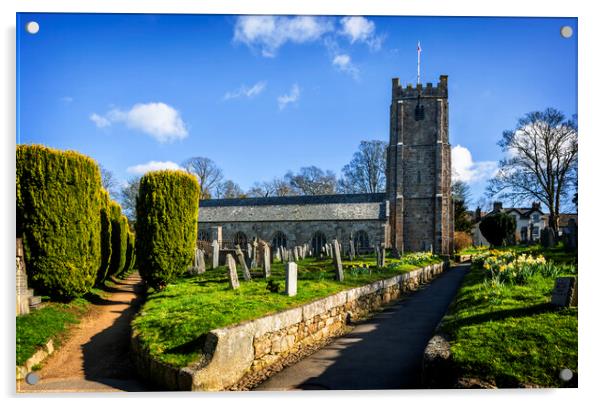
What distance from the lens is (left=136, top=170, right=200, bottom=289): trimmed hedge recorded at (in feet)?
32.4

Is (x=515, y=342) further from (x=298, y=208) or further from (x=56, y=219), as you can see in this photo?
(x=298, y=208)

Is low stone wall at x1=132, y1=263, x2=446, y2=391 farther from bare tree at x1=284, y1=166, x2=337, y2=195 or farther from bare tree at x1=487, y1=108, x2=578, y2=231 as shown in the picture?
bare tree at x1=284, y1=166, x2=337, y2=195

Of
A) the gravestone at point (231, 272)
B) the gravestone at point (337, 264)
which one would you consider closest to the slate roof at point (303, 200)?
the gravestone at point (337, 264)

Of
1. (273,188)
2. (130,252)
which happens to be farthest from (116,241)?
(273,188)

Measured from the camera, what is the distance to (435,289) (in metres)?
12.9

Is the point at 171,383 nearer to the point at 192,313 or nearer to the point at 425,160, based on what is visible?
the point at 192,313

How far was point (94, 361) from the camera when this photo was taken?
5.25 metres

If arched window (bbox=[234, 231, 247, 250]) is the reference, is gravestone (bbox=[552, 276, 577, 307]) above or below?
above

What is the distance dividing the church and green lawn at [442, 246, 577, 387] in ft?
76.4

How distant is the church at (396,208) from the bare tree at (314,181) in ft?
18.9

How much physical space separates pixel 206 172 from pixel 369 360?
2839cm

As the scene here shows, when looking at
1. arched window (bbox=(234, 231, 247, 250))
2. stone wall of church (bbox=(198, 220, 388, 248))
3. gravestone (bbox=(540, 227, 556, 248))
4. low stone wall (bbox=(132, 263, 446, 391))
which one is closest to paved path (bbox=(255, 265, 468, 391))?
low stone wall (bbox=(132, 263, 446, 391))

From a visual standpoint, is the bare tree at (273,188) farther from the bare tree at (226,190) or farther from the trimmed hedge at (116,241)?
the trimmed hedge at (116,241)
